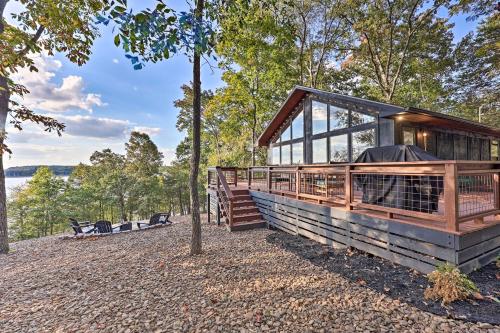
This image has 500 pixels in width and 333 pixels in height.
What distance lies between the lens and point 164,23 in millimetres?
1968

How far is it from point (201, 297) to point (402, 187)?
4.15m

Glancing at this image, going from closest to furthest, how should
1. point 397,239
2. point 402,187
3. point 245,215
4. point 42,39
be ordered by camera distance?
1. point 397,239
2. point 402,187
3. point 42,39
4. point 245,215

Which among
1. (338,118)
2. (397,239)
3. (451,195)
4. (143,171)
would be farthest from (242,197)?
(143,171)

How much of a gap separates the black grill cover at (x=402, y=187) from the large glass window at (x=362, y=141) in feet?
10.8

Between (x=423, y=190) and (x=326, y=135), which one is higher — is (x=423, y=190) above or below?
below

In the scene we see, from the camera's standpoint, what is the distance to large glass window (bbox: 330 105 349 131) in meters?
9.16

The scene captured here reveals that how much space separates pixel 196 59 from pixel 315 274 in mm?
5142

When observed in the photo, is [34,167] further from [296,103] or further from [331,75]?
[331,75]

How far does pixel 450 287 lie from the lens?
299 cm

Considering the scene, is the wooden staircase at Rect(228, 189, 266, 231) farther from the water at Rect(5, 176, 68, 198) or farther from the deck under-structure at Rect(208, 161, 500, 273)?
the water at Rect(5, 176, 68, 198)

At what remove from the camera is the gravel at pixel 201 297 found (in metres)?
2.74

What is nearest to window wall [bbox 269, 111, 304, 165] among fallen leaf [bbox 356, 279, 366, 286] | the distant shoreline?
fallen leaf [bbox 356, 279, 366, 286]

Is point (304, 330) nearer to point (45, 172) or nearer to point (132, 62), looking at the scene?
point (132, 62)

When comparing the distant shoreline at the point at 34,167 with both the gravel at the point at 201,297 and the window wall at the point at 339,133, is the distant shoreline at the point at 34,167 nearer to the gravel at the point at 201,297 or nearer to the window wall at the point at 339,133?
the gravel at the point at 201,297
